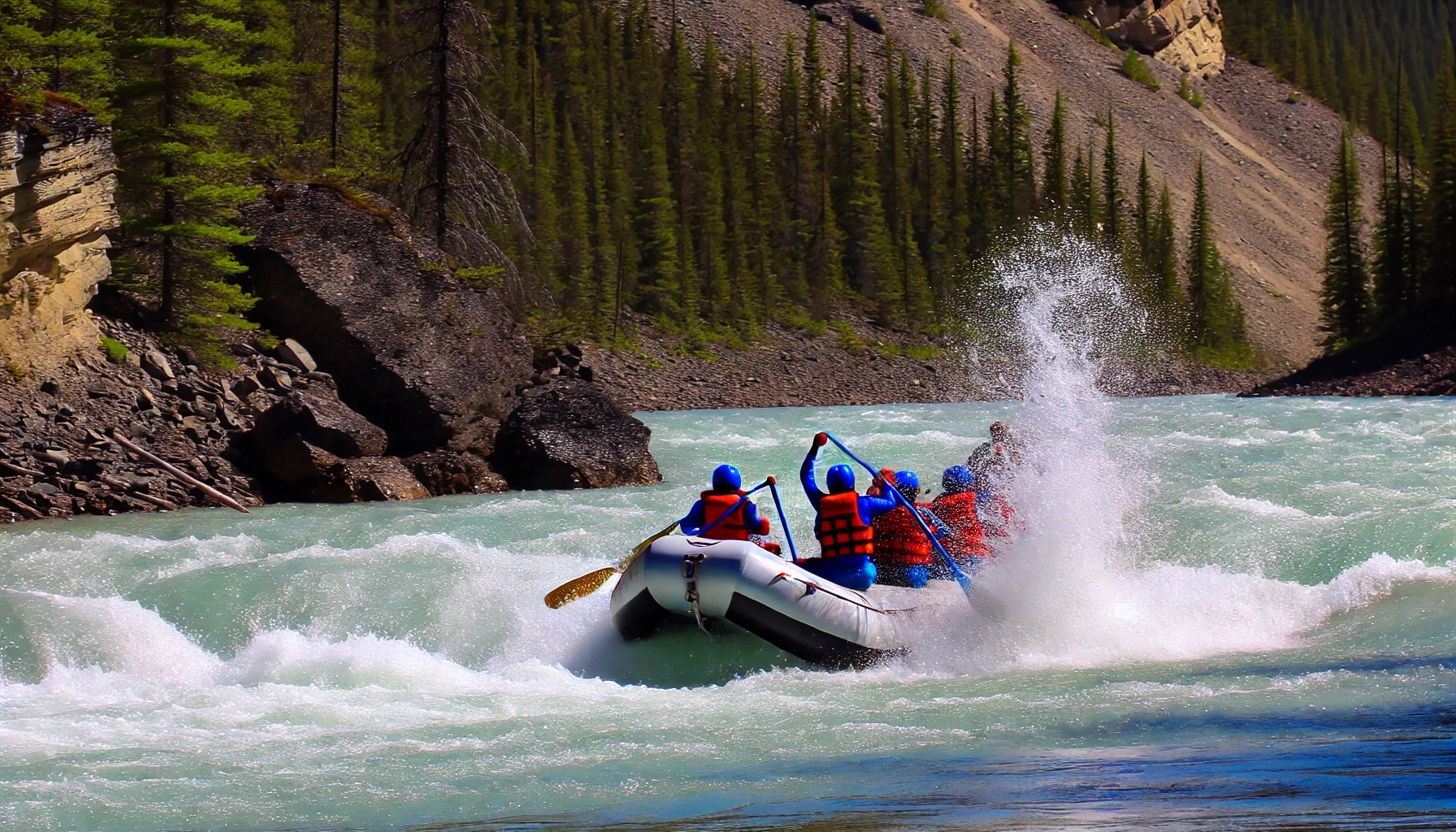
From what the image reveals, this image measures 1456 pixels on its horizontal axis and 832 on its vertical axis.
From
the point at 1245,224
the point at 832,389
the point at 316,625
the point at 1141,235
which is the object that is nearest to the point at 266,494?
the point at 316,625

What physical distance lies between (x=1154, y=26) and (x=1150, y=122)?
18867mm

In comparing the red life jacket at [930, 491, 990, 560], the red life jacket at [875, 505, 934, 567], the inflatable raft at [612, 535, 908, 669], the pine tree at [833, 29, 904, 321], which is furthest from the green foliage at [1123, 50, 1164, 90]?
the inflatable raft at [612, 535, 908, 669]

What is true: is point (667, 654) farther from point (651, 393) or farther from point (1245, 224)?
point (1245, 224)

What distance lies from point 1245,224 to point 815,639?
90518mm

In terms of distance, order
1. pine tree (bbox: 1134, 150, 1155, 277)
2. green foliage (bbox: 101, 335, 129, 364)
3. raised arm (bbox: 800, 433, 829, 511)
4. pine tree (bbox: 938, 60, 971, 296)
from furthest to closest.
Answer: pine tree (bbox: 1134, 150, 1155, 277)
pine tree (bbox: 938, 60, 971, 296)
green foliage (bbox: 101, 335, 129, 364)
raised arm (bbox: 800, 433, 829, 511)

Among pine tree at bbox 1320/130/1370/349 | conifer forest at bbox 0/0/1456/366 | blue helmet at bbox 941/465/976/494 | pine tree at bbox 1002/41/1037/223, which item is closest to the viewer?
blue helmet at bbox 941/465/976/494

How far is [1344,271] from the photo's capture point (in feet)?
210

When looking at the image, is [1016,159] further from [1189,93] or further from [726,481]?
[726,481]

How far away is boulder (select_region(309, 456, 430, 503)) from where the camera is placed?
19.1 m

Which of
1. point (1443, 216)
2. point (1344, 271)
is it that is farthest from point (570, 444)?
point (1344, 271)

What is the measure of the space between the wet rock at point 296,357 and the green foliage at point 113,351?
8.23ft

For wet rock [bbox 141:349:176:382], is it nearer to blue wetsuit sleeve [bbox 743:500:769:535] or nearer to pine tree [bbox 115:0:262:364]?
pine tree [bbox 115:0:262:364]

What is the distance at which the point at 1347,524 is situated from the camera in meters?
14.9

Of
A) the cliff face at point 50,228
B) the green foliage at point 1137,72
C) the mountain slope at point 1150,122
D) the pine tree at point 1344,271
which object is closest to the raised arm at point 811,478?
the cliff face at point 50,228
